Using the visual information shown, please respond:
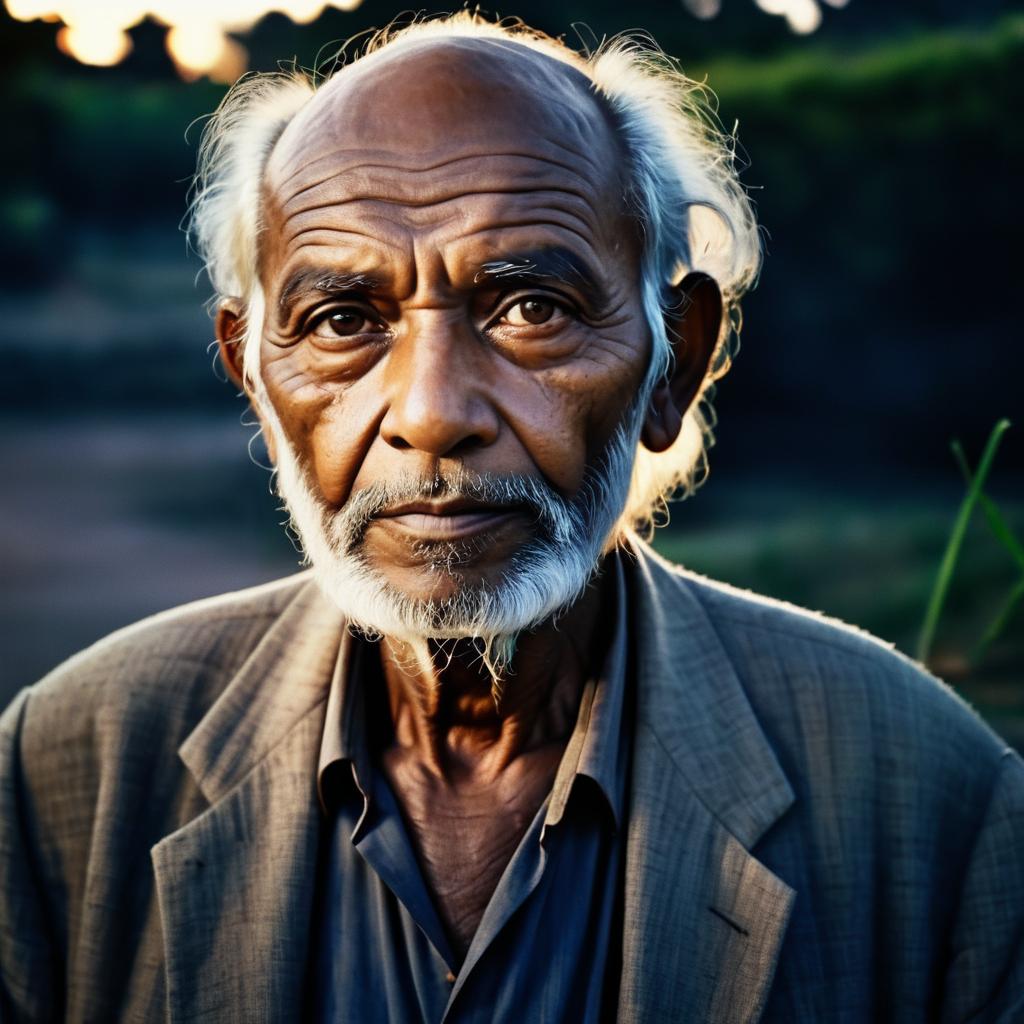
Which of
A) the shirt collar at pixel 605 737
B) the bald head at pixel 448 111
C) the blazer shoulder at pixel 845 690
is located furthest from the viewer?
the blazer shoulder at pixel 845 690

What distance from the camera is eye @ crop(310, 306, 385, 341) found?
6.34 ft

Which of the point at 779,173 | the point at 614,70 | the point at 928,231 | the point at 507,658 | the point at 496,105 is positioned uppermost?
the point at 779,173

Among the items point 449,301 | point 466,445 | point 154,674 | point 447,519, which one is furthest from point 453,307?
point 154,674

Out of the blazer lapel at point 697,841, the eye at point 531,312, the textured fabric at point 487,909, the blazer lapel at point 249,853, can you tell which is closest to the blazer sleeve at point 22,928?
the blazer lapel at point 249,853

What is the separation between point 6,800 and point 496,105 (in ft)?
4.87

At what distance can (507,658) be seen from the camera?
2.05 metres

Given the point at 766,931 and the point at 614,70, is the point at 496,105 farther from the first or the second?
the point at 766,931

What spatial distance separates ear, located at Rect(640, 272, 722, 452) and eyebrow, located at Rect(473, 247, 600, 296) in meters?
0.32

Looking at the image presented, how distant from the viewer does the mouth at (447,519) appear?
185cm

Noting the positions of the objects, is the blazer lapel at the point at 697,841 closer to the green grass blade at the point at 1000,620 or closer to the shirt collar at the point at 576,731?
the shirt collar at the point at 576,731

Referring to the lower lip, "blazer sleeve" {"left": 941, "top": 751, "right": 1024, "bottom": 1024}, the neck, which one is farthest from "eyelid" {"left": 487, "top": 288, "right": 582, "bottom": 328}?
"blazer sleeve" {"left": 941, "top": 751, "right": 1024, "bottom": 1024}

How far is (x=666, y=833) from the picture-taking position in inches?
77.3

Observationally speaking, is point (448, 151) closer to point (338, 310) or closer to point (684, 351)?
point (338, 310)

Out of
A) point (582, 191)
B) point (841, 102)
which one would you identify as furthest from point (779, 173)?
point (582, 191)
